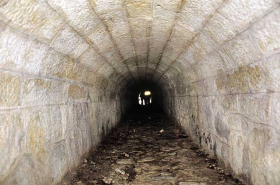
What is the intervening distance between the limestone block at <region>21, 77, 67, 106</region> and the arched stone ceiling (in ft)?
1.49

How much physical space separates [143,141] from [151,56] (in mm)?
2838

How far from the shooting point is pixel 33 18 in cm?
234

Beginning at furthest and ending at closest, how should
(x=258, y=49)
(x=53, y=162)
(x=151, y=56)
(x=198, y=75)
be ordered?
(x=151, y=56) < (x=198, y=75) < (x=53, y=162) < (x=258, y=49)

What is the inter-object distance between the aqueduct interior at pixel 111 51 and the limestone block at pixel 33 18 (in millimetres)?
12

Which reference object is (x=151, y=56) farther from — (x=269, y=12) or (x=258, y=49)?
(x=269, y=12)

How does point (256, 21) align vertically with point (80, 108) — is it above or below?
above

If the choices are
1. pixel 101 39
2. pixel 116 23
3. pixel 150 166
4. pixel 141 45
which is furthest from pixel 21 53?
pixel 150 166

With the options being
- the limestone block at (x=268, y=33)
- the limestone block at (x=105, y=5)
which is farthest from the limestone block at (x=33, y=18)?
the limestone block at (x=268, y=33)

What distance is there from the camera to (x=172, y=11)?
3.29 meters

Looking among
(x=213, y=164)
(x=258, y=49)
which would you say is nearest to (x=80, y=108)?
(x=213, y=164)

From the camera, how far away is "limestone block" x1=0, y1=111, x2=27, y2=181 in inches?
91.0

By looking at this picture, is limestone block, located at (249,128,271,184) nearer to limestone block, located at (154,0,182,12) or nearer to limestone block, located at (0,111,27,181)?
limestone block, located at (154,0,182,12)

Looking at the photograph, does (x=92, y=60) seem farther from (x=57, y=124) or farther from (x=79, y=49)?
(x=57, y=124)

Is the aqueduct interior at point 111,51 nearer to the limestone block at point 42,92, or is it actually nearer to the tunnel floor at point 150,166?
the limestone block at point 42,92
